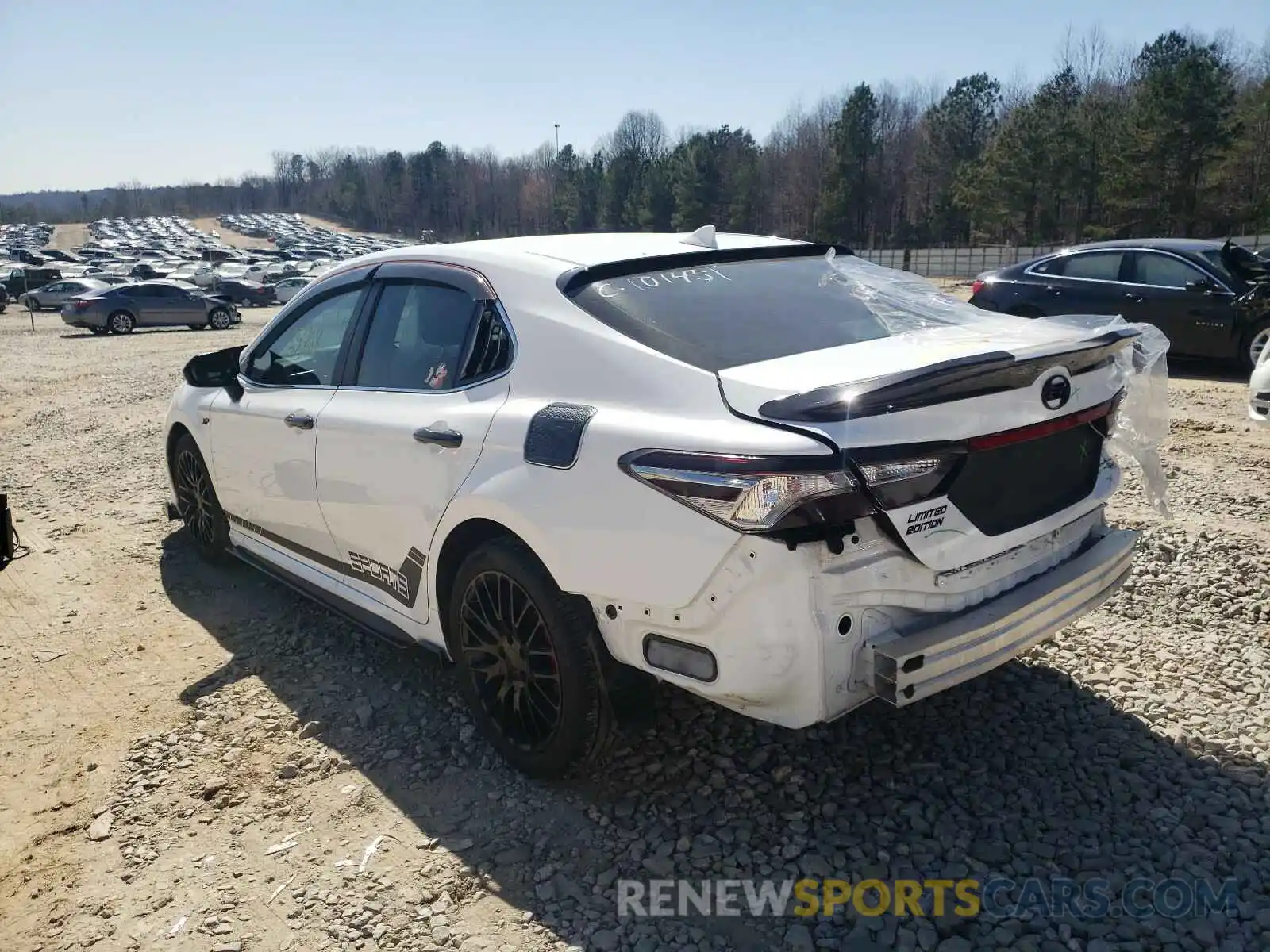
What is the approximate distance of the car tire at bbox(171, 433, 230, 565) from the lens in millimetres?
5160

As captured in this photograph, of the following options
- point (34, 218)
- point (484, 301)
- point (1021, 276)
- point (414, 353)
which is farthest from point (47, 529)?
point (34, 218)

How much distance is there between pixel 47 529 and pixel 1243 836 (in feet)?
23.0

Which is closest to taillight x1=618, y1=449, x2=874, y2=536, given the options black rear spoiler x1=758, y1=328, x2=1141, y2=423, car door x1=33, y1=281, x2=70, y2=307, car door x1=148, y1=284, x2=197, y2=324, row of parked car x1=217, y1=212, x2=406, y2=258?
black rear spoiler x1=758, y1=328, x2=1141, y2=423

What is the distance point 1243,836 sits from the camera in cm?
277

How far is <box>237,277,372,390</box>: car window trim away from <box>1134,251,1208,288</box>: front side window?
31.3 ft

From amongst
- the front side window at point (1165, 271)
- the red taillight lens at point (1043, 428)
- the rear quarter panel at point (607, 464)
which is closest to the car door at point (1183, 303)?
the front side window at point (1165, 271)

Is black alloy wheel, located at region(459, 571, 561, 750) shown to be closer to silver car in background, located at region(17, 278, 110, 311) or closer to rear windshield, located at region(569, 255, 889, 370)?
rear windshield, located at region(569, 255, 889, 370)

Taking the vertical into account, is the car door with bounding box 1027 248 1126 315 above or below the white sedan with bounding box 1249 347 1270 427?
above

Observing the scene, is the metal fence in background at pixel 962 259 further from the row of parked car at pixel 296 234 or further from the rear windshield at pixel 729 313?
the rear windshield at pixel 729 313

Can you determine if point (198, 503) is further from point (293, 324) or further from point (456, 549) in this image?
point (456, 549)

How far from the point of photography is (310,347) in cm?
432

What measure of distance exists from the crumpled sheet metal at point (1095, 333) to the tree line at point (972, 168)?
44.4 m

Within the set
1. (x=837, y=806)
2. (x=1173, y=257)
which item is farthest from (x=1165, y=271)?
(x=837, y=806)

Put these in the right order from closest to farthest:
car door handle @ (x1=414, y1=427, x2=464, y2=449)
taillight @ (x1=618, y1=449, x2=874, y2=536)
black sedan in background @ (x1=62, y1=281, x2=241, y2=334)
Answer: taillight @ (x1=618, y1=449, x2=874, y2=536)
car door handle @ (x1=414, y1=427, x2=464, y2=449)
black sedan in background @ (x1=62, y1=281, x2=241, y2=334)
